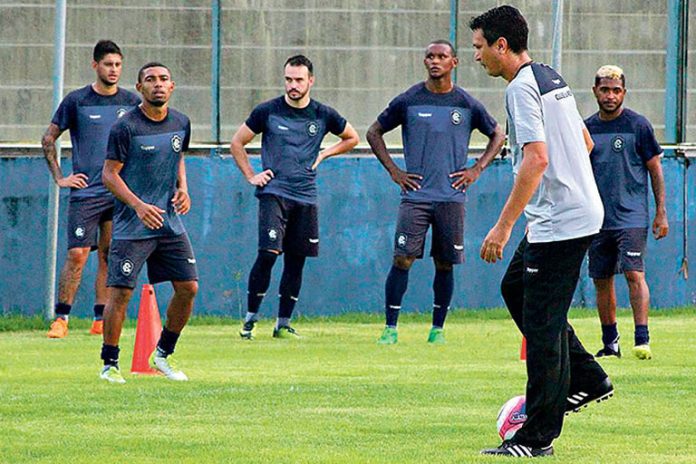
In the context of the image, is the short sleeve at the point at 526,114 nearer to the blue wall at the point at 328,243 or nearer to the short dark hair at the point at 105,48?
the short dark hair at the point at 105,48

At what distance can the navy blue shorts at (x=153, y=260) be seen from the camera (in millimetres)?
10977

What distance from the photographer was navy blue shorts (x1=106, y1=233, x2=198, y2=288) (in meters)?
11.0

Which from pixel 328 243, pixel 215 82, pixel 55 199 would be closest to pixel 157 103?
pixel 55 199

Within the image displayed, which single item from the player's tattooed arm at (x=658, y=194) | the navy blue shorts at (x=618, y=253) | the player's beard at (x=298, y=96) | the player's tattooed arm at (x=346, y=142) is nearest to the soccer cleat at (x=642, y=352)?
the navy blue shorts at (x=618, y=253)

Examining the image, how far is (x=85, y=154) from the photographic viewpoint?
1502 cm

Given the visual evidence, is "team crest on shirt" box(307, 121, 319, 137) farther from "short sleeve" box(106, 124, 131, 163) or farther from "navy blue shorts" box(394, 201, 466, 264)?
"short sleeve" box(106, 124, 131, 163)

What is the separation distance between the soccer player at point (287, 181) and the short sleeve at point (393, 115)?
583 mm

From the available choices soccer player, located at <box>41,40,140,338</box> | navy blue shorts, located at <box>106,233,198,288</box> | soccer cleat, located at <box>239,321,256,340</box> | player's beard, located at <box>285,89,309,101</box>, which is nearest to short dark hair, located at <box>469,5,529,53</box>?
navy blue shorts, located at <box>106,233,198,288</box>

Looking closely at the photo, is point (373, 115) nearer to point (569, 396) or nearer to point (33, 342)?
point (33, 342)

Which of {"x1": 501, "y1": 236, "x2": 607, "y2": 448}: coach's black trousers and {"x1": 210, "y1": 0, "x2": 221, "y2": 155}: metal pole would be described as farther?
{"x1": 210, "y1": 0, "x2": 221, "y2": 155}: metal pole

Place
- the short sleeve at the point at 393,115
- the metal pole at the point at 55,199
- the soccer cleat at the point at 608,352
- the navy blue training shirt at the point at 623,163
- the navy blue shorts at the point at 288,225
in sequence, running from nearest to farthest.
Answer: the soccer cleat at the point at 608,352 < the navy blue training shirt at the point at 623,163 < the short sleeve at the point at 393,115 < the navy blue shorts at the point at 288,225 < the metal pole at the point at 55,199

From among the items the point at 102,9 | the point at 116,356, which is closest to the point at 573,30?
the point at 102,9

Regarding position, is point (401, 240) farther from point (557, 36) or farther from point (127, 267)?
point (557, 36)

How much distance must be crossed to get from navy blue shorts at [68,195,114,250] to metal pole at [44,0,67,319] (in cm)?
128
